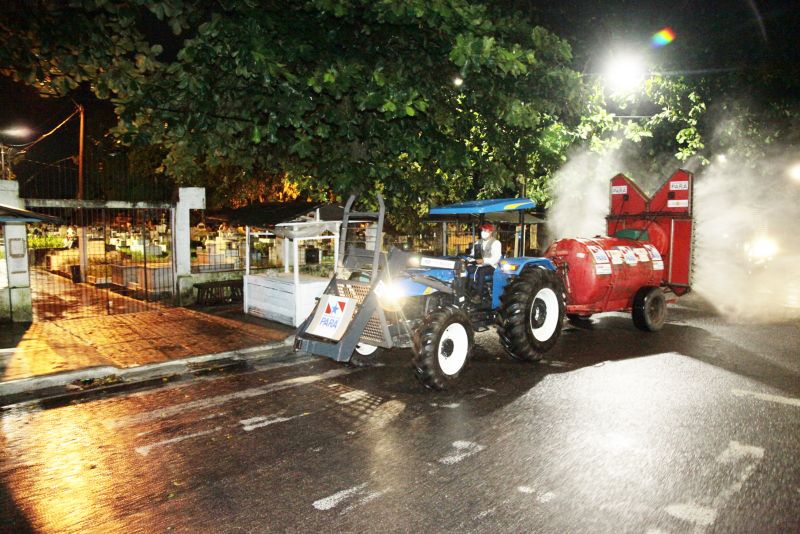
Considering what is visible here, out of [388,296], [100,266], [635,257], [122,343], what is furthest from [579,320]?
[100,266]

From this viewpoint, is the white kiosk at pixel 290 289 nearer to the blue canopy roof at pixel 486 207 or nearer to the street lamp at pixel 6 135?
the blue canopy roof at pixel 486 207

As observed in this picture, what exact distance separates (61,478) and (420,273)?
496cm

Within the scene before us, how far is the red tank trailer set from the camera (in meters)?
9.89

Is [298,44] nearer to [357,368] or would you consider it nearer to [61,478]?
[357,368]

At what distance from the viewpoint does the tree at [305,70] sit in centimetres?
697

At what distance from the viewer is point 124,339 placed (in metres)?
9.78

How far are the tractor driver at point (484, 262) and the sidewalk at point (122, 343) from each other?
3.57 metres

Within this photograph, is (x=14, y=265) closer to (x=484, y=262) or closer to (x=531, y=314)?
(x=484, y=262)

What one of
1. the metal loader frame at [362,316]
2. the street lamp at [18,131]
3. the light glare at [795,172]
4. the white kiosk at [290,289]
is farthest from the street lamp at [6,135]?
the light glare at [795,172]

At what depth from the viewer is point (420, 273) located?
7898 mm

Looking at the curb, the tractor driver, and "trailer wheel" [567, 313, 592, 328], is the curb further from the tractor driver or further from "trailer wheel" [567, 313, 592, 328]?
"trailer wheel" [567, 313, 592, 328]

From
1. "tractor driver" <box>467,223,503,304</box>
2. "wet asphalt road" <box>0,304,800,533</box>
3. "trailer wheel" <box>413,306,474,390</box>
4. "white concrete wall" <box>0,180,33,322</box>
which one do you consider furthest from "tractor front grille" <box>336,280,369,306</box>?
"white concrete wall" <box>0,180,33,322</box>

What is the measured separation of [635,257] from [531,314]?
137 inches

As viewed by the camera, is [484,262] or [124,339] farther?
[124,339]
